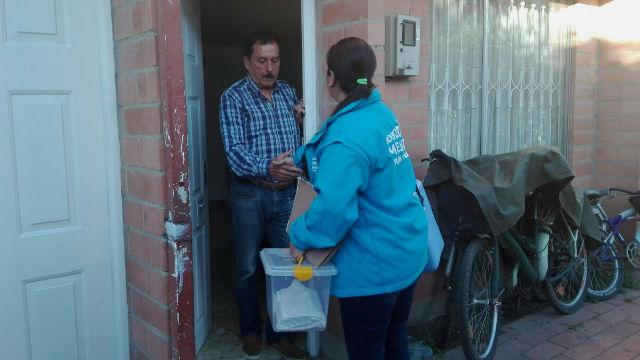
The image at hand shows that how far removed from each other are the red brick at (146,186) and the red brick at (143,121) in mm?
200

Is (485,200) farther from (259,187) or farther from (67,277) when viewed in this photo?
(67,277)

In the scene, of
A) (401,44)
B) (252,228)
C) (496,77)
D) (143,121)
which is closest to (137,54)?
(143,121)

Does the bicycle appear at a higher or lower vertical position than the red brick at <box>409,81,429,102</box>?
lower

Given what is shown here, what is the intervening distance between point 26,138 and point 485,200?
2.43 m

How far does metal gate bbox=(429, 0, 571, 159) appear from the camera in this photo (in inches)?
154

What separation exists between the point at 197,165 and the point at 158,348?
1.10 m

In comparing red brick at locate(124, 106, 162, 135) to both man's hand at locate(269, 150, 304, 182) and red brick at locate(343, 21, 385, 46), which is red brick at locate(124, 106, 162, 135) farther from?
red brick at locate(343, 21, 385, 46)

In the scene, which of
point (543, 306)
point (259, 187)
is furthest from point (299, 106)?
point (543, 306)

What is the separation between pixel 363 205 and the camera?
224cm

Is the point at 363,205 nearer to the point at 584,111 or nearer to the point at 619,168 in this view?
the point at 584,111

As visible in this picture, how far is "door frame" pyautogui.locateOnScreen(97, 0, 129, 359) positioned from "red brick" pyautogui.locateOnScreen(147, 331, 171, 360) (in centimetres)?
30

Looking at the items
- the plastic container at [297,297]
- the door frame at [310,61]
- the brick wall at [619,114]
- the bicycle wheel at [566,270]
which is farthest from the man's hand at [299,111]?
the brick wall at [619,114]

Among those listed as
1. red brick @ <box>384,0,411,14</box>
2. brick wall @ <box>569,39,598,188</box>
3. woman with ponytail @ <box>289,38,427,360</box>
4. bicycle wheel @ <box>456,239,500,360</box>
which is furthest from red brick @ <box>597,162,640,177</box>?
woman with ponytail @ <box>289,38,427,360</box>

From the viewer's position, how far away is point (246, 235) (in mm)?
3408
